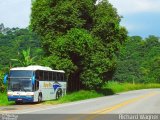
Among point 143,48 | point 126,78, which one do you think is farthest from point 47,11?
point 143,48

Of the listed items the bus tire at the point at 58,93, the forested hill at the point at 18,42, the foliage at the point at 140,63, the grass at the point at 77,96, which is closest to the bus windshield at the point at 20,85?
the grass at the point at 77,96

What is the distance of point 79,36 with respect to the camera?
141 feet

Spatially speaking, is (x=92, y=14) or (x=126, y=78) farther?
(x=126, y=78)

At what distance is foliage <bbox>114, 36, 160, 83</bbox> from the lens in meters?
117

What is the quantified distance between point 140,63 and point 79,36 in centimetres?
9301

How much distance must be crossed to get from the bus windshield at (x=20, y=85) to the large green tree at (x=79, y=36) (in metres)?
9.60

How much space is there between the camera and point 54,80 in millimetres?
37875

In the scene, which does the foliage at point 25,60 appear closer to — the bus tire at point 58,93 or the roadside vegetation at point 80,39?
the roadside vegetation at point 80,39

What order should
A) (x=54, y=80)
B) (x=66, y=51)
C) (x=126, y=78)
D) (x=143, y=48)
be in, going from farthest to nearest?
(x=143, y=48)
(x=126, y=78)
(x=66, y=51)
(x=54, y=80)

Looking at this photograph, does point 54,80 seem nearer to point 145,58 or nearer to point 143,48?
point 145,58

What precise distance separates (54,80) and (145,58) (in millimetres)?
106732

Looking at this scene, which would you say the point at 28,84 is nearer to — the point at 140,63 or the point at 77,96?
the point at 77,96

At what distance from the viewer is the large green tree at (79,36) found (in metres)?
42.8

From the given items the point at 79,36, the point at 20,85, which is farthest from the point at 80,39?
the point at 20,85
